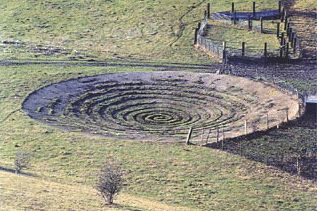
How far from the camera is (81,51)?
270 ft

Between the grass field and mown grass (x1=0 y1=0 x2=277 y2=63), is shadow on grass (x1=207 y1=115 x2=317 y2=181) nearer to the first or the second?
the grass field

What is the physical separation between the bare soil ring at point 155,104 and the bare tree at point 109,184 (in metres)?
9.50

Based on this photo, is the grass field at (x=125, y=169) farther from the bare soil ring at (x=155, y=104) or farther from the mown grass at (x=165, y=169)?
the bare soil ring at (x=155, y=104)

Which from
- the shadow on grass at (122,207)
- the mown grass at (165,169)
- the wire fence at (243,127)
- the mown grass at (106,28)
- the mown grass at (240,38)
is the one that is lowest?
the mown grass at (106,28)

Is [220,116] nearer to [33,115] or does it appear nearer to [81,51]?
[33,115]

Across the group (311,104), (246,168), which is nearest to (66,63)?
(311,104)

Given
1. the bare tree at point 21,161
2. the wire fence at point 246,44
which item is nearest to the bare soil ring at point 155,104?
the bare tree at point 21,161

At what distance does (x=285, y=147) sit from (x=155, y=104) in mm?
13007

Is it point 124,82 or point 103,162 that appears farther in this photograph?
point 124,82

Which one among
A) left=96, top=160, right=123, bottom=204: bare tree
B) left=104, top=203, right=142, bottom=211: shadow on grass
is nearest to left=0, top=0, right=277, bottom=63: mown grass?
left=96, top=160, right=123, bottom=204: bare tree

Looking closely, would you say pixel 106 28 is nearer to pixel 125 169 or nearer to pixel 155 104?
pixel 155 104

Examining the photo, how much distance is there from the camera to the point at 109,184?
42.5 m

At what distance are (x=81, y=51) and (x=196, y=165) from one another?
115ft

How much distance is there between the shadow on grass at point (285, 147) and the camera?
49.5 m
